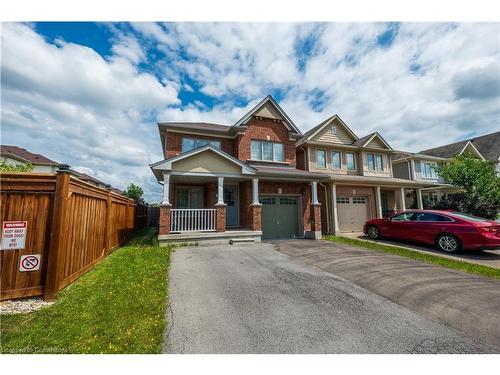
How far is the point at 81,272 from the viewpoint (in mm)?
5512

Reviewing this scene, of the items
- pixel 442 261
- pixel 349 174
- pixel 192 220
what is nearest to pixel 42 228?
pixel 192 220

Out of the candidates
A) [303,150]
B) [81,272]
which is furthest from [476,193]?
[81,272]

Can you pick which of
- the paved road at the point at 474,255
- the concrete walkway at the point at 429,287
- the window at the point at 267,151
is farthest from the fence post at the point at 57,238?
the paved road at the point at 474,255

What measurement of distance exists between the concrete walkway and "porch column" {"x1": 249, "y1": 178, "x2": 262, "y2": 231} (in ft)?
10.6

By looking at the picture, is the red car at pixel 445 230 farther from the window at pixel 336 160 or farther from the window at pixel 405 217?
the window at pixel 336 160

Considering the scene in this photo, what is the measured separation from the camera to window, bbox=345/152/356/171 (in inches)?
675

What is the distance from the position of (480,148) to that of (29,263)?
4191 cm

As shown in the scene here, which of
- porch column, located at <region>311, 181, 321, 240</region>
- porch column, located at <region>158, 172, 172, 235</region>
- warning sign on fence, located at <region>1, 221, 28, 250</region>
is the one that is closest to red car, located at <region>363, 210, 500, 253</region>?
porch column, located at <region>311, 181, 321, 240</region>

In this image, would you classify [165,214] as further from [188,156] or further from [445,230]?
[445,230]

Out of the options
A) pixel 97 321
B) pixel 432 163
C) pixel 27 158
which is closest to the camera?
pixel 97 321

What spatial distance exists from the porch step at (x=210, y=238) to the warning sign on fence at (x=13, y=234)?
5842 millimetres

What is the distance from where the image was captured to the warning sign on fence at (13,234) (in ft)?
13.0

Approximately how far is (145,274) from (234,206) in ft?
26.8

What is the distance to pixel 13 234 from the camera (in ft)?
13.2
